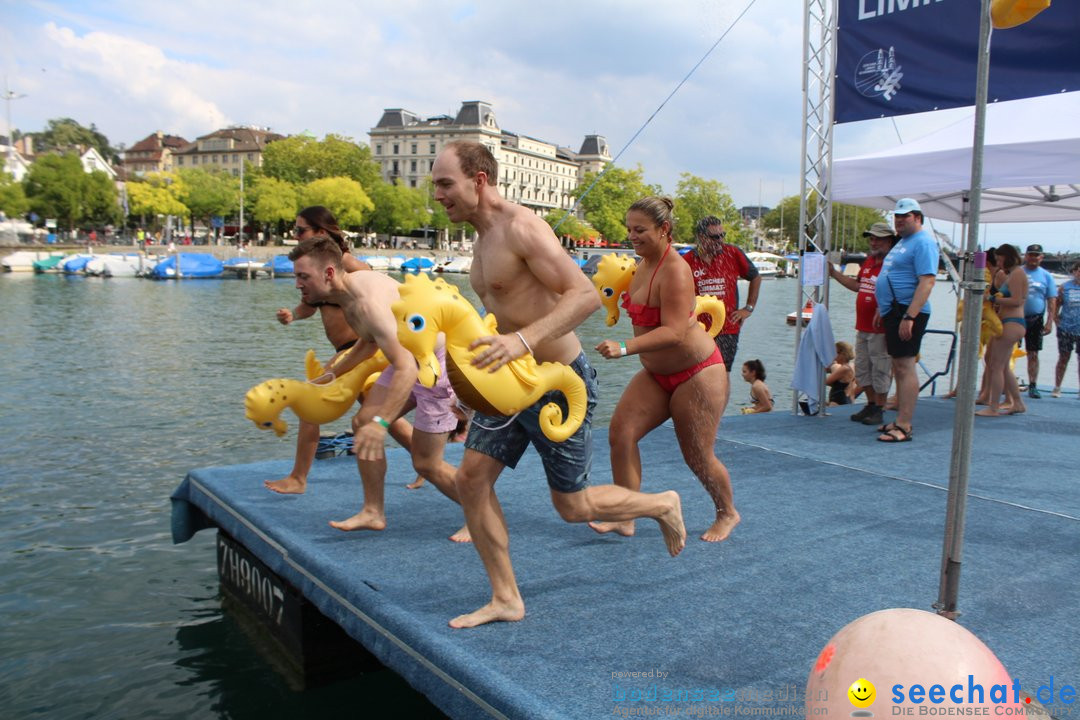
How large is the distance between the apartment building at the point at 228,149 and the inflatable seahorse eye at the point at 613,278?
5095 inches

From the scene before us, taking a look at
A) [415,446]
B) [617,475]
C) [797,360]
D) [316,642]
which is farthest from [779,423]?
[316,642]

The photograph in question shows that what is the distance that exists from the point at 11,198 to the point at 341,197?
2782 centimetres

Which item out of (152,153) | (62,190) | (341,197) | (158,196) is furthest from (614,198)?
(152,153)

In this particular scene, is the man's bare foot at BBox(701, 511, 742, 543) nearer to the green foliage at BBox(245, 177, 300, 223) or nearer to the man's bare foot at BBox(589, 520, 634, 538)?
the man's bare foot at BBox(589, 520, 634, 538)

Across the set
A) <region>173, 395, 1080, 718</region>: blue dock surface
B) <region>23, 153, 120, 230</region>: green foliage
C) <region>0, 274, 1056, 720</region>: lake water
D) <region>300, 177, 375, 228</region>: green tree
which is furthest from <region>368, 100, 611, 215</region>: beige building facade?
<region>173, 395, 1080, 718</region>: blue dock surface

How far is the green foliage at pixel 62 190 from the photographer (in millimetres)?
71000

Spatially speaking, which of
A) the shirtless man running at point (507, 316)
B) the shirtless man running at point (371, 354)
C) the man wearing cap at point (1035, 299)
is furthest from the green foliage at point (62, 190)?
the shirtless man running at point (507, 316)

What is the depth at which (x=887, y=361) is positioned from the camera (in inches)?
326

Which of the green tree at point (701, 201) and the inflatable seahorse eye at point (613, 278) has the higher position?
the green tree at point (701, 201)

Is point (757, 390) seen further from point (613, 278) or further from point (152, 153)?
point (152, 153)

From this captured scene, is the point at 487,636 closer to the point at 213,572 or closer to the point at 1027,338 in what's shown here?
the point at 213,572

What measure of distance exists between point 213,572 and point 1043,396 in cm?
1069

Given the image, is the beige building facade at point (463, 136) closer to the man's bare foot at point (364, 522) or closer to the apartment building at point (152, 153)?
the apartment building at point (152, 153)

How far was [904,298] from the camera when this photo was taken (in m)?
7.55
